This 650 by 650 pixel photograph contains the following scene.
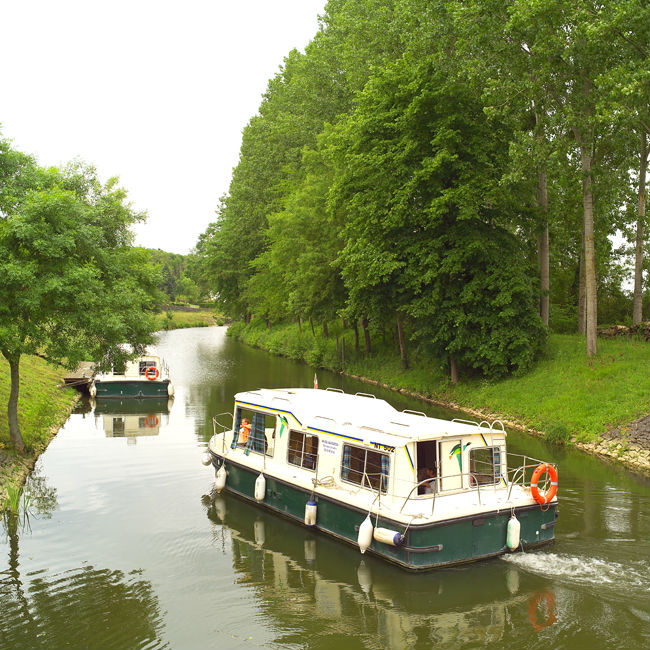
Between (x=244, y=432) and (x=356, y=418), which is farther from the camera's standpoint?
(x=244, y=432)

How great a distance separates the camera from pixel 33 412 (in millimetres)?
25547

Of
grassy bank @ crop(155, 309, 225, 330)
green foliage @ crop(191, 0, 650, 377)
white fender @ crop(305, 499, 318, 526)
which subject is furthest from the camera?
grassy bank @ crop(155, 309, 225, 330)

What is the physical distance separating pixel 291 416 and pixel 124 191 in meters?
22.4

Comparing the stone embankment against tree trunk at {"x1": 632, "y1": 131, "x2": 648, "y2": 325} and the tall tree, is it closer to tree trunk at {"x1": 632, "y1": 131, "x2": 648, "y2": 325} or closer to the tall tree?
tree trunk at {"x1": 632, "y1": 131, "x2": 648, "y2": 325}

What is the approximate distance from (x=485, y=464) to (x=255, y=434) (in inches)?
298

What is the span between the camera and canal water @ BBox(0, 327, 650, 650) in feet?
37.7

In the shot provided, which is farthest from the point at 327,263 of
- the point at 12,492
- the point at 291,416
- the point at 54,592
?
the point at 54,592

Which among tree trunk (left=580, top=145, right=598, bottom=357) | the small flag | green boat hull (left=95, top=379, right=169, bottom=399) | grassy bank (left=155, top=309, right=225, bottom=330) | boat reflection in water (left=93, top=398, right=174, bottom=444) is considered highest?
tree trunk (left=580, top=145, right=598, bottom=357)

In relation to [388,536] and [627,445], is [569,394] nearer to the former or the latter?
[627,445]

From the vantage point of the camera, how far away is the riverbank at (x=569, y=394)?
24.2 m

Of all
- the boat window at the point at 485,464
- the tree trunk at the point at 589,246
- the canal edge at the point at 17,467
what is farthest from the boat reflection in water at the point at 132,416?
the tree trunk at the point at 589,246

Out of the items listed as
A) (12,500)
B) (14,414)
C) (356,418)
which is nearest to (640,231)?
(356,418)

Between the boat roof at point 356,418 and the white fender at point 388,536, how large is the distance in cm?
203

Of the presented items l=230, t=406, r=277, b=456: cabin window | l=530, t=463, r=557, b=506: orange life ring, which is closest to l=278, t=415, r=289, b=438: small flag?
l=230, t=406, r=277, b=456: cabin window
